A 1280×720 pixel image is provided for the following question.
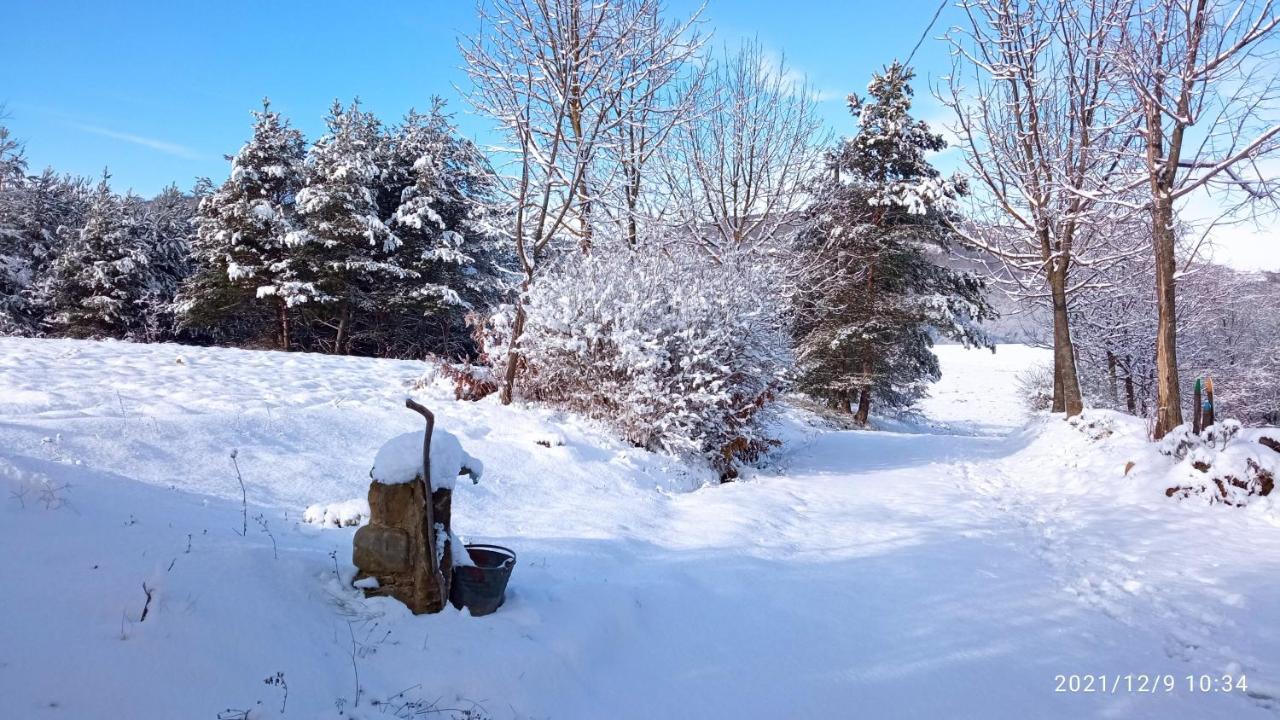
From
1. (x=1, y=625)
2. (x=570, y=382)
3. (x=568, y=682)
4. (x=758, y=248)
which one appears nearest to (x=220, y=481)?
(x=1, y=625)

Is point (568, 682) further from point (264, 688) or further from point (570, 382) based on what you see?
point (570, 382)

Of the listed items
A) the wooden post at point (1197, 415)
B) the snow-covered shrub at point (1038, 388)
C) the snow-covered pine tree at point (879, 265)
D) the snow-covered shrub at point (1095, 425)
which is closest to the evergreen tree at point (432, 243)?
the snow-covered pine tree at point (879, 265)

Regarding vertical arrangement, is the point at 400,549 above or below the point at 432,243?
below

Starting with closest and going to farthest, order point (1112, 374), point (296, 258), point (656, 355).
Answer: point (656, 355)
point (296, 258)
point (1112, 374)

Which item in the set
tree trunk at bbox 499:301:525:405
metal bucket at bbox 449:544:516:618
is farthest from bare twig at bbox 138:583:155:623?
tree trunk at bbox 499:301:525:405

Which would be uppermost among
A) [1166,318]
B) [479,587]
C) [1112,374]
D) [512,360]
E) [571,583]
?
[1166,318]

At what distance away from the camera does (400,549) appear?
3.12m

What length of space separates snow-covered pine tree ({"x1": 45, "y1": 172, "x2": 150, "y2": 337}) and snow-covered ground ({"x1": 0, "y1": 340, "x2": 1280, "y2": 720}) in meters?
15.2

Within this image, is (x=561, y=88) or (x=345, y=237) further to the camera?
(x=345, y=237)

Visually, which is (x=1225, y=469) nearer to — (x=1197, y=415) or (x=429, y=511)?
(x=1197, y=415)

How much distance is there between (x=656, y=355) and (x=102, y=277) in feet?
65.9

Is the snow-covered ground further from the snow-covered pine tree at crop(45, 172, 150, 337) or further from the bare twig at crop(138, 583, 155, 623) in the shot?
the snow-covered pine tree at crop(45, 172, 150, 337)

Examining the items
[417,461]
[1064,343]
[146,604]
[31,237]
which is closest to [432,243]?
[31,237]

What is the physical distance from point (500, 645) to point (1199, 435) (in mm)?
8249
